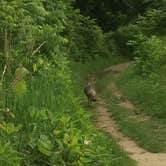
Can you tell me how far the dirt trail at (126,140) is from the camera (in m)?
9.41

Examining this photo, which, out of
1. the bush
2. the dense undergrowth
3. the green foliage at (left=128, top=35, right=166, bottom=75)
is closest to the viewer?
the dense undergrowth

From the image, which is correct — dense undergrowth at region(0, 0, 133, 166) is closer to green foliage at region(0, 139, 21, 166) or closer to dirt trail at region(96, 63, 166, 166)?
green foliage at region(0, 139, 21, 166)

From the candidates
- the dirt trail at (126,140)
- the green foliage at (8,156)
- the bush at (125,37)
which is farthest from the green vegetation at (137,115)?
the bush at (125,37)

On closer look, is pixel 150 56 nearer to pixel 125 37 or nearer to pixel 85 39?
pixel 85 39

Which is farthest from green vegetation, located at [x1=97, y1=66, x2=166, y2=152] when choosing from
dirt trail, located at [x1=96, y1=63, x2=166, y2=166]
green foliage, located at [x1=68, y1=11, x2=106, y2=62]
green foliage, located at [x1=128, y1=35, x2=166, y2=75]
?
green foliage, located at [x1=68, y1=11, x2=106, y2=62]

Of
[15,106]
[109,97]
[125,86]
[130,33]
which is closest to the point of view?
[15,106]

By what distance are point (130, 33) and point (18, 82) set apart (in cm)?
2162

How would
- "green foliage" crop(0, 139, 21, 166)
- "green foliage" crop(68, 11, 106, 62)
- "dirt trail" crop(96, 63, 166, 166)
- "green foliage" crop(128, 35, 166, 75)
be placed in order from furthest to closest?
"green foliage" crop(68, 11, 106, 62) < "green foliage" crop(128, 35, 166, 75) < "dirt trail" crop(96, 63, 166, 166) < "green foliage" crop(0, 139, 21, 166)

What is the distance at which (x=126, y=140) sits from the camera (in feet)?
36.7

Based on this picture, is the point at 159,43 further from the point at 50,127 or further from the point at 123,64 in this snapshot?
the point at 50,127

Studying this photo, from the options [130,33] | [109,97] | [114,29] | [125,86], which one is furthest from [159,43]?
[114,29]

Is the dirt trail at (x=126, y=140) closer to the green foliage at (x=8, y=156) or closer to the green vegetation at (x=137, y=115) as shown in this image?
the green vegetation at (x=137, y=115)

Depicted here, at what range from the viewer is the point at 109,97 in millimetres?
16844

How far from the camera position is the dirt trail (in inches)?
370
